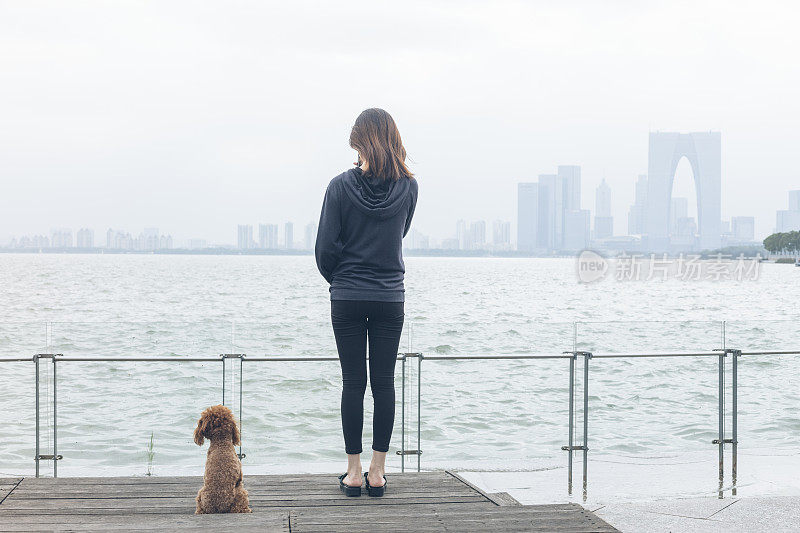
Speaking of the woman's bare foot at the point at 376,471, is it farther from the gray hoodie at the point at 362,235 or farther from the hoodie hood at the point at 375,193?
the hoodie hood at the point at 375,193

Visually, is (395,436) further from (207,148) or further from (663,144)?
(663,144)

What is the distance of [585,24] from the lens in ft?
236

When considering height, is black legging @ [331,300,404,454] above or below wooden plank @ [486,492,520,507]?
above

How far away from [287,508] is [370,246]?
1045mm

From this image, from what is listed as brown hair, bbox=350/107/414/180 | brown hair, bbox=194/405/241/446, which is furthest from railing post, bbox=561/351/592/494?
brown hair, bbox=194/405/241/446

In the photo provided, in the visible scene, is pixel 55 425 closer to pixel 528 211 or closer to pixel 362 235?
pixel 362 235

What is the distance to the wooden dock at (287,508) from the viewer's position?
256cm

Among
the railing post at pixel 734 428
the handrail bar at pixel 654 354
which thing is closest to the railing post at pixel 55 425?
the handrail bar at pixel 654 354

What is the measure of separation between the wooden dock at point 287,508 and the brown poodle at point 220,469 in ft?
0.31

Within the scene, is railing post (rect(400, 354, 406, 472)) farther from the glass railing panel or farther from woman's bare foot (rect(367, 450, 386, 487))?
the glass railing panel

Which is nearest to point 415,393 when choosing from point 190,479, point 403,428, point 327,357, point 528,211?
point 403,428

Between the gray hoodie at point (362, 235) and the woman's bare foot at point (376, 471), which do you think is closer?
the gray hoodie at point (362, 235)

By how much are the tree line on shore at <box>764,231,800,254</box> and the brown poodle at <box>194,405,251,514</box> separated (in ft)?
275

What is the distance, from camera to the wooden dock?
8.41ft
